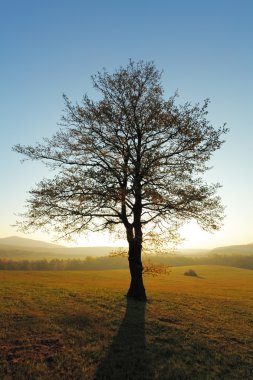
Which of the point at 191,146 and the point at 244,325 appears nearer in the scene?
the point at 244,325

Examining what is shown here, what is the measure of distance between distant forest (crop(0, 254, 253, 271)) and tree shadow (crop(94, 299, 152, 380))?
Answer: 3301 inches

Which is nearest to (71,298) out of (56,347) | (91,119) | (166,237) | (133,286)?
(133,286)

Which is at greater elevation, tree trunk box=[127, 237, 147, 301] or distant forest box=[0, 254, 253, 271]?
distant forest box=[0, 254, 253, 271]

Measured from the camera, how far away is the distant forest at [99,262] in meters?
120

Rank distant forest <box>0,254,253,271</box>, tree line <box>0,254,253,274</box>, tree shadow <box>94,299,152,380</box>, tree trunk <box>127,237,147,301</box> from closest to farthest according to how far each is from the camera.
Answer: tree shadow <box>94,299,152,380</box> → tree trunk <box>127,237,147,301</box> → tree line <box>0,254,253,274</box> → distant forest <box>0,254,253,271</box>

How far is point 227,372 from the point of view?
1429cm

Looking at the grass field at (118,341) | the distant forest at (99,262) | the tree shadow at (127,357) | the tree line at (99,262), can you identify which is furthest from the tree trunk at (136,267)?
the distant forest at (99,262)

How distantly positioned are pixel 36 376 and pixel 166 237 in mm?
15067

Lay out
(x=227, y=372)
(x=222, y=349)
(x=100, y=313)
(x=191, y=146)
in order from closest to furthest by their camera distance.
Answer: (x=227, y=372) → (x=222, y=349) → (x=100, y=313) → (x=191, y=146)

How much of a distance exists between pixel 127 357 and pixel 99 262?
125 m

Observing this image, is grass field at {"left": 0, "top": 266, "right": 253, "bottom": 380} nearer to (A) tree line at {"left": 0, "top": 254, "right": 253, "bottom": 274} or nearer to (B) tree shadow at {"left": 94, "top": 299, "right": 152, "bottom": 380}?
(B) tree shadow at {"left": 94, "top": 299, "right": 152, "bottom": 380}

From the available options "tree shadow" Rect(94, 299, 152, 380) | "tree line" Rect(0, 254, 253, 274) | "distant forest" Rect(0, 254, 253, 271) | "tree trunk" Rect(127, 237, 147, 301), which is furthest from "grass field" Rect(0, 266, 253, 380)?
"distant forest" Rect(0, 254, 253, 271)

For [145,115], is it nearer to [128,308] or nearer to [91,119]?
[91,119]

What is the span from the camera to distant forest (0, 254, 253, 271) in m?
120
